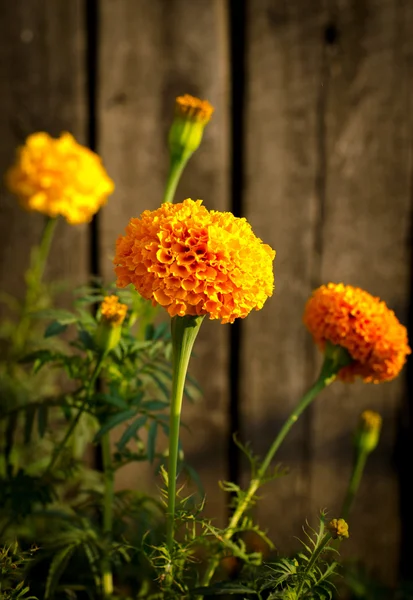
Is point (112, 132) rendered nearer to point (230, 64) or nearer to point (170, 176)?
point (230, 64)

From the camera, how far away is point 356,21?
138 centimetres

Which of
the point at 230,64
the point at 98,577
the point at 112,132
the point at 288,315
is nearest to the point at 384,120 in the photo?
the point at 230,64

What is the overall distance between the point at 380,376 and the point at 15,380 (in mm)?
660

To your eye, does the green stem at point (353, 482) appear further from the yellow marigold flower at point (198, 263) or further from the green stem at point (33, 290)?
the green stem at point (33, 290)

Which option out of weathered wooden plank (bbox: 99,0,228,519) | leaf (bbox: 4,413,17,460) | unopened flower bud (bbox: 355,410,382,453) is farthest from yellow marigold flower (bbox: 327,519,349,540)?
weathered wooden plank (bbox: 99,0,228,519)

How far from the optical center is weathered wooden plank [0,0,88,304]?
4.47 ft

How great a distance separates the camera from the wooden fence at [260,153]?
4.51 ft

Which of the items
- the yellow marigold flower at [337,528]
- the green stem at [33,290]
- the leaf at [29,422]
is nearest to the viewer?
the yellow marigold flower at [337,528]

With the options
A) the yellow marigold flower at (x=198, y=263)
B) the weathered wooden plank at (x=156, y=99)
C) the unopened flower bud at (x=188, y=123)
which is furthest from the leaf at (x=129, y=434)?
the weathered wooden plank at (x=156, y=99)

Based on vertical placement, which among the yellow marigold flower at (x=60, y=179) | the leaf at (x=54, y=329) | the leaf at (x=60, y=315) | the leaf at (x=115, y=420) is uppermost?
the yellow marigold flower at (x=60, y=179)

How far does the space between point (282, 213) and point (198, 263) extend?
80 centimetres

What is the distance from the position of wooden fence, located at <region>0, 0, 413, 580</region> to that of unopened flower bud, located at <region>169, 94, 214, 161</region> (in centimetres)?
43

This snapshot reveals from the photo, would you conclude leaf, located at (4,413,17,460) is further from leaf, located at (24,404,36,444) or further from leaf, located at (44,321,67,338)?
leaf, located at (44,321,67,338)

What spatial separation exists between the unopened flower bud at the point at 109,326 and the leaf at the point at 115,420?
86 millimetres
